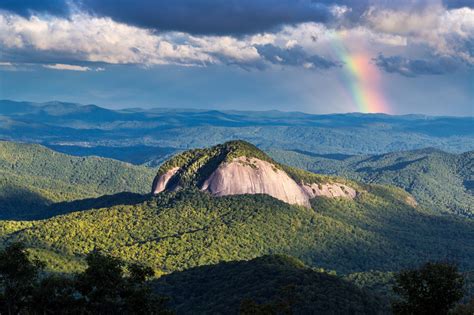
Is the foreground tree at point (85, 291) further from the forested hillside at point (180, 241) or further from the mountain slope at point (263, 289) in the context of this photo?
the forested hillside at point (180, 241)

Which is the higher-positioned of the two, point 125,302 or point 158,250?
point 125,302

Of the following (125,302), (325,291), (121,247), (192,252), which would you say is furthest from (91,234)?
(125,302)

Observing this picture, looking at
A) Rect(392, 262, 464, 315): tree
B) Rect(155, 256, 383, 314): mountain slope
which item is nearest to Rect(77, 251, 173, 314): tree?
Rect(155, 256, 383, 314): mountain slope

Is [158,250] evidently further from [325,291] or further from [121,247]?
[325,291]

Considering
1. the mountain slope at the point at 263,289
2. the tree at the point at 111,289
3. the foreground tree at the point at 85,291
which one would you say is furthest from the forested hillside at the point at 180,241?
the tree at the point at 111,289

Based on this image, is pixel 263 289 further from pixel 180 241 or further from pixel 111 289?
pixel 180 241
